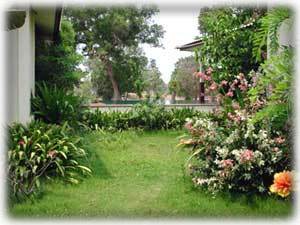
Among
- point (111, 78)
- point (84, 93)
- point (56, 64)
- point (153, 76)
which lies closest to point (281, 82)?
point (56, 64)

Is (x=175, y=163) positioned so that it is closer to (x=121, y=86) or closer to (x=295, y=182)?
(x=295, y=182)

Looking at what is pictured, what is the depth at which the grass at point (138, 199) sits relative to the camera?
4324 mm

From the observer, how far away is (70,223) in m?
4.04

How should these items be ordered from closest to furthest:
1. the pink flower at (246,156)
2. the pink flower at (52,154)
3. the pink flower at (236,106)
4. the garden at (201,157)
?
1. the garden at (201,157)
2. the pink flower at (246,156)
3. the pink flower at (52,154)
4. the pink flower at (236,106)

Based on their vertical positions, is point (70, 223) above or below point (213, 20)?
below

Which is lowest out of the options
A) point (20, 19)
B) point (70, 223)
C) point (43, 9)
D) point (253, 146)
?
point (70, 223)

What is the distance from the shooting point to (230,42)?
346 inches

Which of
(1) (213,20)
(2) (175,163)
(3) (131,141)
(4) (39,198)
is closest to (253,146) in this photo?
(2) (175,163)

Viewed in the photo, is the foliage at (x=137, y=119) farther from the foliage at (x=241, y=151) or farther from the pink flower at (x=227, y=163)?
the pink flower at (x=227, y=163)

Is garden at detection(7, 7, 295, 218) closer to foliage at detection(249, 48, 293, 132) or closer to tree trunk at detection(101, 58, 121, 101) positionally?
foliage at detection(249, 48, 293, 132)

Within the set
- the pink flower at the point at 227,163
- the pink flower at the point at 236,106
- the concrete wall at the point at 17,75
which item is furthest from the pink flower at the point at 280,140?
the concrete wall at the point at 17,75

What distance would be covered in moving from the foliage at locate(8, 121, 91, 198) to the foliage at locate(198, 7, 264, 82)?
3.99 meters

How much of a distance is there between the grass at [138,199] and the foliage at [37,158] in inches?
7.2

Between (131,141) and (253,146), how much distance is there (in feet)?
14.0
